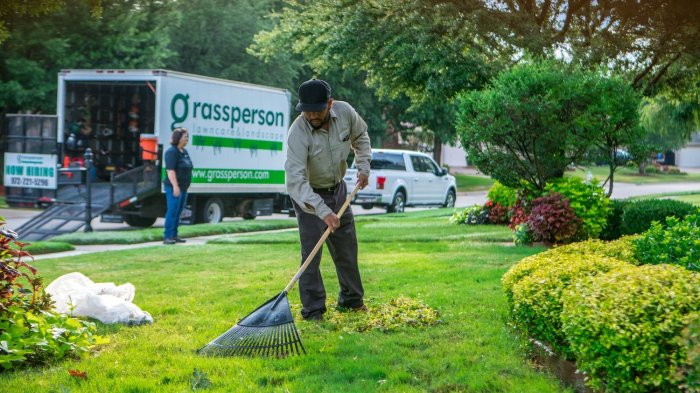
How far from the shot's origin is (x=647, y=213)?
12.0m

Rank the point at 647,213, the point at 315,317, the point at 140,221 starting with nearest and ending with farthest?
1. the point at 315,317
2. the point at 647,213
3. the point at 140,221

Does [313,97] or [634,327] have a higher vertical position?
[313,97]

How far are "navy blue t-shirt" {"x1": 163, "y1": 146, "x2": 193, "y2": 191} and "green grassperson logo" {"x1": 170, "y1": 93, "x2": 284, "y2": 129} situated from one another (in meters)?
3.70

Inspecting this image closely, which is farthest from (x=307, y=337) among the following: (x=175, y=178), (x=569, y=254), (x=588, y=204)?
(x=175, y=178)

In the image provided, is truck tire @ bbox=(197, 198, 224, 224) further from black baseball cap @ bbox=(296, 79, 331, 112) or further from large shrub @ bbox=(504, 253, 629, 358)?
large shrub @ bbox=(504, 253, 629, 358)

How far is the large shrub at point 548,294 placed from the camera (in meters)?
5.34

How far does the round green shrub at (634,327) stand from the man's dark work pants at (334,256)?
280 centimetres

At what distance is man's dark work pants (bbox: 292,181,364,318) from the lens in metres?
7.33

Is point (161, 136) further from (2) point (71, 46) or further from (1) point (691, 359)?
(1) point (691, 359)

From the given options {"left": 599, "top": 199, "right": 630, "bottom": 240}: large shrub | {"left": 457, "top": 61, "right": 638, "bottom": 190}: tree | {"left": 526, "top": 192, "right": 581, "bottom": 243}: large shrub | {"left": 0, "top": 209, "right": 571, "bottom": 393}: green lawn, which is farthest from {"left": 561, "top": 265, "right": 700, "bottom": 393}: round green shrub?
{"left": 599, "top": 199, "right": 630, "bottom": 240}: large shrub

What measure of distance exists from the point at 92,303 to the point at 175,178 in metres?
7.49

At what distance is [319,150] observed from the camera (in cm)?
Result: 712

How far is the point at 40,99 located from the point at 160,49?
4313mm

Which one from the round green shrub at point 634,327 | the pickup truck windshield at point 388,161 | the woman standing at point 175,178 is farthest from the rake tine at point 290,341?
the pickup truck windshield at point 388,161
